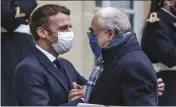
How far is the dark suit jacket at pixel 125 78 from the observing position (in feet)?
13.4

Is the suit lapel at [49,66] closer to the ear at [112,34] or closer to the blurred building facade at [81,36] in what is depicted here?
the ear at [112,34]

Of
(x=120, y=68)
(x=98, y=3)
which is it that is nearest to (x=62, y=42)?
(x=120, y=68)

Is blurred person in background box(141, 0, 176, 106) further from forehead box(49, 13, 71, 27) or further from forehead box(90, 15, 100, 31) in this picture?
forehead box(90, 15, 100, 31)

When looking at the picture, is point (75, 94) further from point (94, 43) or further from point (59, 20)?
point (59, 20)

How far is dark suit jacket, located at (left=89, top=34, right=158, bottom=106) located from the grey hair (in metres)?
0.08

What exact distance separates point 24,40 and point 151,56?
139 centimetres

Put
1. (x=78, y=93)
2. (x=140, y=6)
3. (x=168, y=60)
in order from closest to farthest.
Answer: (x=78, y=93) < (x=168, y=60) < (x=140, y=6)

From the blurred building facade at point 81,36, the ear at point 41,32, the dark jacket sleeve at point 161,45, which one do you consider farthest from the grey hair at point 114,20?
the blurred building facade at point 81,36

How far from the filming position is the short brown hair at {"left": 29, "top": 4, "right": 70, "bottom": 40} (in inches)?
195

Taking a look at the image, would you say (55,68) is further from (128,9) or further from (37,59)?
(128,9)

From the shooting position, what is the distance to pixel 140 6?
9.46m

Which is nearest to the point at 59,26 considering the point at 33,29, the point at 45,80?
the point at 33,29

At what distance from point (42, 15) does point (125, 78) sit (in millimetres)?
1131

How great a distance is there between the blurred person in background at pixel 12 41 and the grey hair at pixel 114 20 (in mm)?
2339
